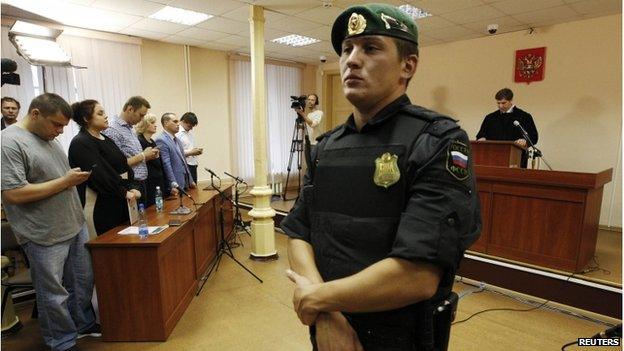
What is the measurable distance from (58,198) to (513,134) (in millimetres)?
4121

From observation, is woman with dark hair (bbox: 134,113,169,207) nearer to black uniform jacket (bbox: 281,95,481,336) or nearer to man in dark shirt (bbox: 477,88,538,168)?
black uniform jacket (bbox: 281,95,481,336)

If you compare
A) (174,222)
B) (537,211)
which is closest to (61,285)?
(174,222)

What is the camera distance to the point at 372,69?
773 mm

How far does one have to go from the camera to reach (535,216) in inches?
114

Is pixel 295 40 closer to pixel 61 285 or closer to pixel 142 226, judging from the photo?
pixel 142 226

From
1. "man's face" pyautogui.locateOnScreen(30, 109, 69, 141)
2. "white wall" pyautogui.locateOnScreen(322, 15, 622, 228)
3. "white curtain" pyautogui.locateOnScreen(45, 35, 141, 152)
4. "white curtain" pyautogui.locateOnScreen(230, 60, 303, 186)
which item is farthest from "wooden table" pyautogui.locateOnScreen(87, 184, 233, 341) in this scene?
"white wall" pyautogui.locateOnScreen(322, 15, 622, 228)

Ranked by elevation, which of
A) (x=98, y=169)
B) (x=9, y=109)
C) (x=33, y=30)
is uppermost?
(x=33, y=30)

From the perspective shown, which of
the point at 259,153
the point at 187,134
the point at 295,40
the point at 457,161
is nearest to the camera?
the point at 457,161

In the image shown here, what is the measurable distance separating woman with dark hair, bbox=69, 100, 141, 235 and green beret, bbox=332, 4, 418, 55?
2.04 metres

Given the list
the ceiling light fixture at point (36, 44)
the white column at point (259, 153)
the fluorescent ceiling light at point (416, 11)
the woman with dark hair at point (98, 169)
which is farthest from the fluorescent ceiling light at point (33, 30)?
the fluorescent ceiling light at point (416, 11)

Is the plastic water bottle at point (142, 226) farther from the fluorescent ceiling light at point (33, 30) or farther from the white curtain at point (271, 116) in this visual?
the white curtain at point (271, 116)

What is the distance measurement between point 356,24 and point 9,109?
3.67m

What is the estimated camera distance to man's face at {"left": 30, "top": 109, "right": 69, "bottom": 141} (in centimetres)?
179

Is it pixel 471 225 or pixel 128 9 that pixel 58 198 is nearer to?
pixel 471 225
